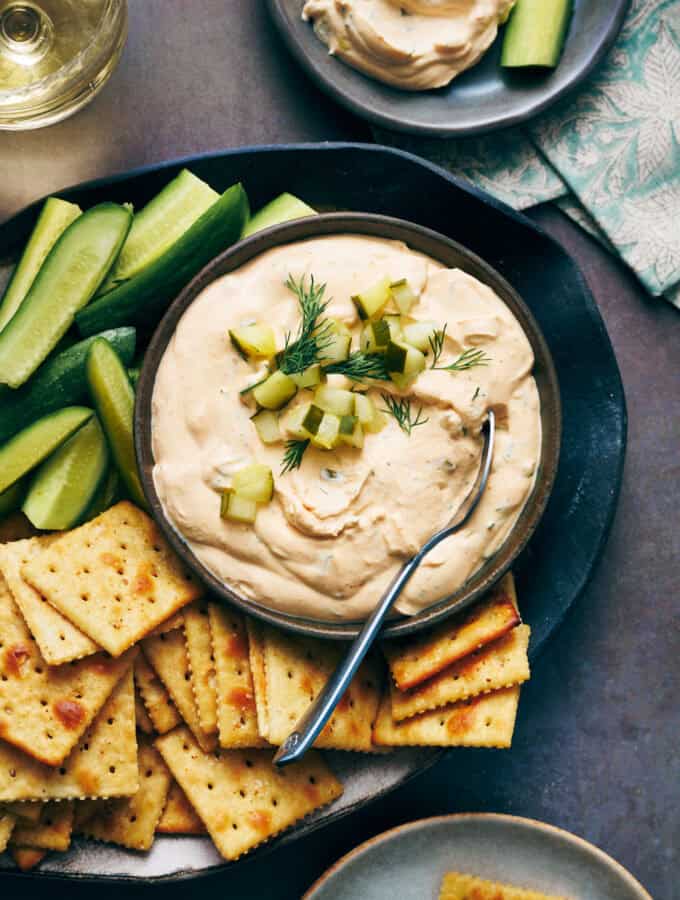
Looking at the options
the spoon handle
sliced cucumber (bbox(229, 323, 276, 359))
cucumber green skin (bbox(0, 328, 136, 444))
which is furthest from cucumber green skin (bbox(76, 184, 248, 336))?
the spoon handle

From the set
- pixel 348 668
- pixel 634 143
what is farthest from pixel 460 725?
pixel 634 143

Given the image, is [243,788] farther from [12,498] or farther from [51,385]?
[51,385]

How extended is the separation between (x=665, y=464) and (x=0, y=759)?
200cm

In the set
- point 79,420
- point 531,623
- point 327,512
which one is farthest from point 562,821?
point 79,420

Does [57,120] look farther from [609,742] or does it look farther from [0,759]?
[609,742]

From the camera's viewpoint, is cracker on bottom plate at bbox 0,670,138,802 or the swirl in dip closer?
cracker on bottom plate at bbox 0,670,138,802

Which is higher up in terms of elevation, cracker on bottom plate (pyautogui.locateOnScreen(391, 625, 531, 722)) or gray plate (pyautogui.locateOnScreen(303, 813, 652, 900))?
cracker on bottom plate (pyautogui.locateOnScreen(391, 625, 531, 722))

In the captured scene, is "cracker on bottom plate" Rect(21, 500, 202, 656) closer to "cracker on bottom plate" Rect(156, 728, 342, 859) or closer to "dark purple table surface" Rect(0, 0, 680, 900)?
"cracker on bottom plate" Rect(156, 728, 342, 859)

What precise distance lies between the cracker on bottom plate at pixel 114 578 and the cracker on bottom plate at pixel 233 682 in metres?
0.11

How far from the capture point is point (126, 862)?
259cm

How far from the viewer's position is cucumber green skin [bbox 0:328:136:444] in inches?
99.6

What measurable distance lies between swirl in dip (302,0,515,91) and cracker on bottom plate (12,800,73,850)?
2.13 metres

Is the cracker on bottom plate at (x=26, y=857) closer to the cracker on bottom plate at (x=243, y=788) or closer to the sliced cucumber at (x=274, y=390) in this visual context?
the cracker on bottom plate at (x=243, y=788)

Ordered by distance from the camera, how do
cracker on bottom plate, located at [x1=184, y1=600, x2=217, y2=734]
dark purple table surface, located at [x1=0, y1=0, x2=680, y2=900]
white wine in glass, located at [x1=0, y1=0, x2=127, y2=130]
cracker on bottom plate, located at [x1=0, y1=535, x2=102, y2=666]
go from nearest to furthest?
cracker on bottom plate, located at [x1=0, y1=535, x2=102, y2=666] < cracker on bottom plate, located at [x1=184, y1=600, x2=217, y2=734] < white wine in glass, located at [x1=0, y1=0, x2=127, y2=130] < dark purple table surface, located at [x1=0, y1=0, x2=680, y2=900]
